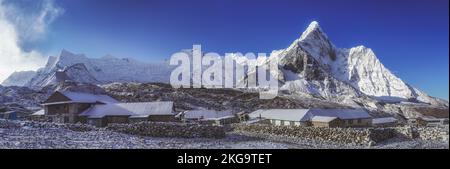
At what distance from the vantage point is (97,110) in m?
56.0

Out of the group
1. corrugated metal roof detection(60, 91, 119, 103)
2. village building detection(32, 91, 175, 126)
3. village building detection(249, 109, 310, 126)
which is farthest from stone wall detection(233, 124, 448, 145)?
corrugated metal roof detection(60, 91, 119, 103)

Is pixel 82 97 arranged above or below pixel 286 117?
above

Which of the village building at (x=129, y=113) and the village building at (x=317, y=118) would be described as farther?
the village building at (x=317, y=118)

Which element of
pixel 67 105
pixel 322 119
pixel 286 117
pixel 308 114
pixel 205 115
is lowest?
pixel 322 119

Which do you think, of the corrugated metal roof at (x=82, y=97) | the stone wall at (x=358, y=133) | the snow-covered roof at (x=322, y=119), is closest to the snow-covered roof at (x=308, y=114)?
the snow-covered roof at (x=322, y=119)

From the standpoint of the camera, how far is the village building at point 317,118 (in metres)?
63.6

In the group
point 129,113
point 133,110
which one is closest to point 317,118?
point 133,110

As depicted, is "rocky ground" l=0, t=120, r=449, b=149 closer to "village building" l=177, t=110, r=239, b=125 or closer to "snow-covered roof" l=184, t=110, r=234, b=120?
"village building" l=177, t=110, r=239, b=125

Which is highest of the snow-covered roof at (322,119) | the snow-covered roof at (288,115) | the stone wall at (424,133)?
the snow-covered roof at (288,115)

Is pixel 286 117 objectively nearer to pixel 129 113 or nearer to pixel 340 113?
pixel 340 113

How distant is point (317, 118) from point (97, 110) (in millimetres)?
32225

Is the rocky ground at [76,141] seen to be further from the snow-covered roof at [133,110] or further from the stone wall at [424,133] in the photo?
the snow-covered roof at [133,110]
